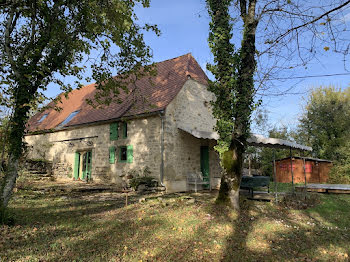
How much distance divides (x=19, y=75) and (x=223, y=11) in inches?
230

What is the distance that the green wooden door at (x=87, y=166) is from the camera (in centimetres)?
1344

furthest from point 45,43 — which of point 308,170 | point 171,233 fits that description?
point 308,170

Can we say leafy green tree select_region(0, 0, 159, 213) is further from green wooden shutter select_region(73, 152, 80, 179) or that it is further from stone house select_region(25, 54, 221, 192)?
green wooden shutter select_region(73, 152, 80, 179)

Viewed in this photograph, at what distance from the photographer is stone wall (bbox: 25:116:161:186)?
1104cm

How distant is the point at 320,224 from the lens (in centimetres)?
612

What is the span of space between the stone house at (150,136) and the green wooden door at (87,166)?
2 cm

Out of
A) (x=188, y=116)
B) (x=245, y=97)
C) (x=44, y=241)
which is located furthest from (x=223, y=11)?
(x=44, y=241)

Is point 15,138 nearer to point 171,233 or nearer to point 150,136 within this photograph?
point 171,233

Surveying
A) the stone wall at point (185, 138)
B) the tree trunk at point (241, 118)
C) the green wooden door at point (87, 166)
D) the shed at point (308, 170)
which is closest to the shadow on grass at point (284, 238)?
the tree trunk at point (241, 118)

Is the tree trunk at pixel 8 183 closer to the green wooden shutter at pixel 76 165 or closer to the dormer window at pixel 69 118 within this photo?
the green wooden shutter at pixel 76 165

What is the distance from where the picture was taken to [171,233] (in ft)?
15.9

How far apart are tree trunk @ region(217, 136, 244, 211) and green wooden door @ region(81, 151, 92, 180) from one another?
903 cm

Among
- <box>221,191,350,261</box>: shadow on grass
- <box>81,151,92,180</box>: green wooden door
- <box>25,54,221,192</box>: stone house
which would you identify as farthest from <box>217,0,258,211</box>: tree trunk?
<box>81,151,92,180</box>: green wooden door

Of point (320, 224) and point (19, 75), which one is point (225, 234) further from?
point (19, 75)
